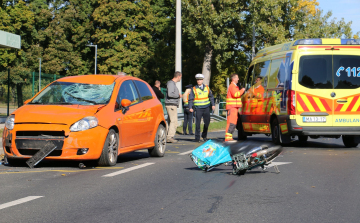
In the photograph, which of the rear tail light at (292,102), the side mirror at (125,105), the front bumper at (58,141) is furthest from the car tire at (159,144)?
the rear tail light at (292,102)

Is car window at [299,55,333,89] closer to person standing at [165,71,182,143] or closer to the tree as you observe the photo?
person standing at [165,71,182,143]

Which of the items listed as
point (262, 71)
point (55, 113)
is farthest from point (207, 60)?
point (55, 113)

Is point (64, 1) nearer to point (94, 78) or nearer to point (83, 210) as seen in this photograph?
point (94, 78)

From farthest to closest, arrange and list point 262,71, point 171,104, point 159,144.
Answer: point 171,104 < point 262,71 < point 159,144

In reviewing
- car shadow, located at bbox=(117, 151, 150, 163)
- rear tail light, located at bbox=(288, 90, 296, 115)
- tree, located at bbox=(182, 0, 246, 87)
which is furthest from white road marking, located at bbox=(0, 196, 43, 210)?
tree, located at bbox=(182, 0, 246, 87)

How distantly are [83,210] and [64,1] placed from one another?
57.6 metres

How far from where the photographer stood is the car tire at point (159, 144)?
1168 cm

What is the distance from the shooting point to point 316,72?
527 inches

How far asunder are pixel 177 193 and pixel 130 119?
361cm

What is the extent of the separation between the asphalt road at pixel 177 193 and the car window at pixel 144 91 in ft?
4.91

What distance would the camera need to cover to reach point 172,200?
6582 millimetres

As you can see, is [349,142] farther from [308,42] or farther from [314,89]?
[308,42]

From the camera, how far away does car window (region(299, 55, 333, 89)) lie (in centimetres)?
1334

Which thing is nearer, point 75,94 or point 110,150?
point 110,150
